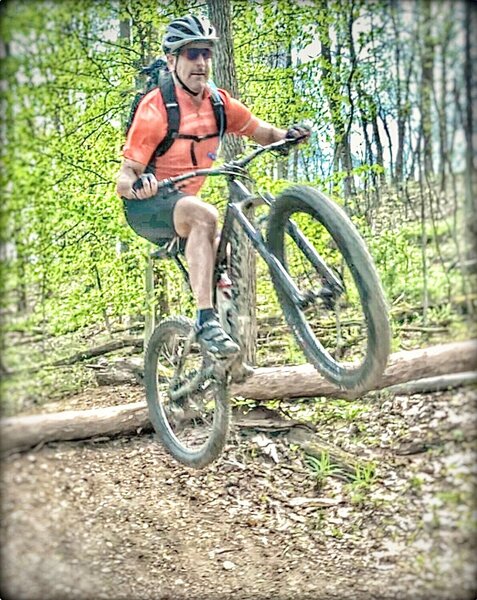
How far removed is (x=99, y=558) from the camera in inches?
74.6

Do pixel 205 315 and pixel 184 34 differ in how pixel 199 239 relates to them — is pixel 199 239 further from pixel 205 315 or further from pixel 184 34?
pixel 184 34

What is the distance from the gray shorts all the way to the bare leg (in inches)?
0.8

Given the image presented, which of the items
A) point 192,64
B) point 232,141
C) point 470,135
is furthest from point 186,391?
point 470,135

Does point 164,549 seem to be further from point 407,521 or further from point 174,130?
point 174,130

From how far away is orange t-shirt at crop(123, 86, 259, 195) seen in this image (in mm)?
1703

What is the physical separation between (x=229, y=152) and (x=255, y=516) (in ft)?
3.19

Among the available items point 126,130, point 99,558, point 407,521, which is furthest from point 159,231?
point 407,521

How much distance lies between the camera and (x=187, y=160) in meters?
1.77

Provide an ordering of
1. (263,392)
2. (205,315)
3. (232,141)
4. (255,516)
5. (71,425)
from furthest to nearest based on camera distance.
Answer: (263,392)
(255,516)
(71,425)
(232,141)
(205,315)

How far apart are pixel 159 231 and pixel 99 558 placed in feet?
2.56

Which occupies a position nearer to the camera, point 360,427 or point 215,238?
point 215,238

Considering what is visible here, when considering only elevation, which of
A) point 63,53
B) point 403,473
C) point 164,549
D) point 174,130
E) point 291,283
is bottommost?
point 164,549

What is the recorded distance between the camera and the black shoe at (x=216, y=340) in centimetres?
171

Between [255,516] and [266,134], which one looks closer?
[266,134]
